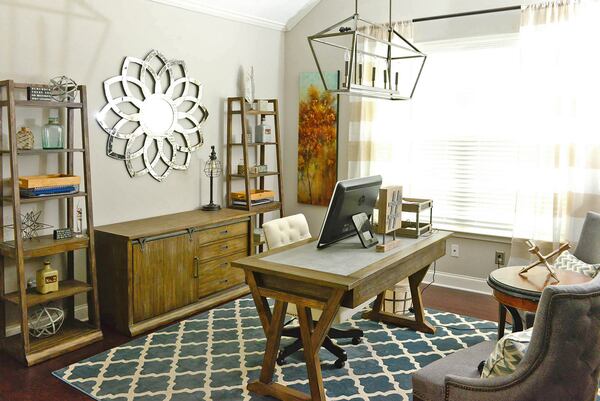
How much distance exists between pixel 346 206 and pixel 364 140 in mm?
2161

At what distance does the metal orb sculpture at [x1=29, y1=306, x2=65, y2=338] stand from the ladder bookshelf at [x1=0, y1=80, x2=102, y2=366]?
43 millimetres

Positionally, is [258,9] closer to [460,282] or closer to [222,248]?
[222,248]

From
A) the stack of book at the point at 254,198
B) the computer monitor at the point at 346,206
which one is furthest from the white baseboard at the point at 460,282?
the computer monitor at the point at 346,206

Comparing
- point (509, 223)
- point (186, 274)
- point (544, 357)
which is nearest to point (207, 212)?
point (186, 274)

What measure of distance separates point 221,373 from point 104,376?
0.67m

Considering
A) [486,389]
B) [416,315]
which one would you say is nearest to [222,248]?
[416,315]

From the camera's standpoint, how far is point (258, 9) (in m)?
5.27

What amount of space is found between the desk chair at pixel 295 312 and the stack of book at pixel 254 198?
4.38 feet

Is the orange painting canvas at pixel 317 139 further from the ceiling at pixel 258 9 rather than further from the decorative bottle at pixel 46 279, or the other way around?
the decorative bottle at pixel 46 279

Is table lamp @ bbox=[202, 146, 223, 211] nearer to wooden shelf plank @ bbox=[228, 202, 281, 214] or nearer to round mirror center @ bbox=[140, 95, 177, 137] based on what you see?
wooden shelf plank @ bbox=[228, 202, 281, 214]

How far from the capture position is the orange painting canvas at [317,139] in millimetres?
5586

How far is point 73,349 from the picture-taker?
3578mm

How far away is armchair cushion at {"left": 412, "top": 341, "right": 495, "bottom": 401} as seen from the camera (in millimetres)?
2204

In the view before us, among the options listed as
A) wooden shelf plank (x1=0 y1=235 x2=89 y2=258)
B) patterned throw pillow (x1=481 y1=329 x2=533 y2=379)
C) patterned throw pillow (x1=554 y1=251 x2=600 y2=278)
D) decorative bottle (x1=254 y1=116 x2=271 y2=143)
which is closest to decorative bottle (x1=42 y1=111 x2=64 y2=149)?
wooden shelf plank (x1=0 y1=235 x2=89 y2=258)
